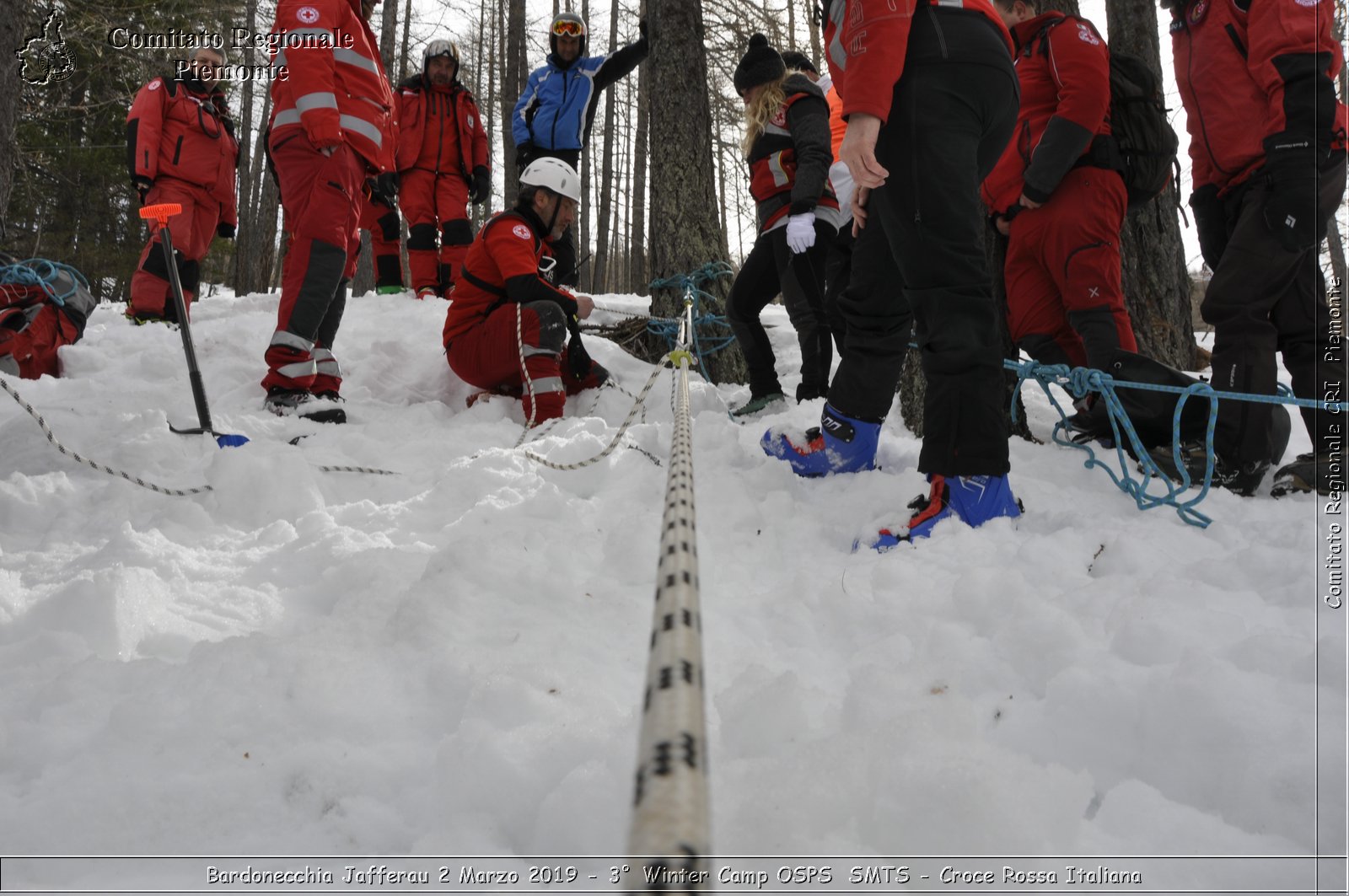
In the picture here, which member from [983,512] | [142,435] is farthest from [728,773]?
[142,435]

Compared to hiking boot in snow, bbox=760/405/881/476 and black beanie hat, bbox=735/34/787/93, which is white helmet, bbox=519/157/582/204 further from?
hiking boot in snow, bbox=760/405/881/476

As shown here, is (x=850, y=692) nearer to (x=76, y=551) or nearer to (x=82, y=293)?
(x=76, y=551)

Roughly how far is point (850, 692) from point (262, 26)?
669 inches

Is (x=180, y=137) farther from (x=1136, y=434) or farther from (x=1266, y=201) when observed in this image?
(x=1266, y=201)

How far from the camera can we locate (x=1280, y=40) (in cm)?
240

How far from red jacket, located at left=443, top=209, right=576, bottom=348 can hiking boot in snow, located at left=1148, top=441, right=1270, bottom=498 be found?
2910 millimetres

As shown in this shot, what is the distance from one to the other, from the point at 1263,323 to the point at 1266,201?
0.41m

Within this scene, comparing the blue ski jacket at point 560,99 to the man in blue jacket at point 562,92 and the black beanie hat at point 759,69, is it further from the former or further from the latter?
the black beanie hat at point 759,69

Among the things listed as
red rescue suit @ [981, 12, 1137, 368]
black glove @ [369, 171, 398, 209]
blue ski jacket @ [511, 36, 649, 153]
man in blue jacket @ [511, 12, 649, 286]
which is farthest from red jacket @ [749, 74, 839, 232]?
blue ski jacket @ [511, 36, 649, 153]

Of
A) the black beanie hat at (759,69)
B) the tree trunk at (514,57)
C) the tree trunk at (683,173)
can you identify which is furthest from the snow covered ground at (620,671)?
the tree trunk at (514,57)

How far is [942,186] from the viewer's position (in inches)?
75.7

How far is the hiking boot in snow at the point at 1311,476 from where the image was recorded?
2266mm

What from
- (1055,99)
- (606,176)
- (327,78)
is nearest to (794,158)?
(1055,99)

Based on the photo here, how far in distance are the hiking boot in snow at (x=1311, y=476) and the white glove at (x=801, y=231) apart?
214cm
